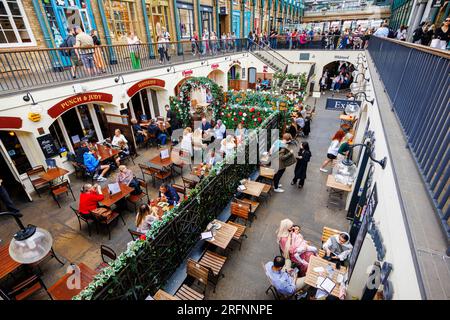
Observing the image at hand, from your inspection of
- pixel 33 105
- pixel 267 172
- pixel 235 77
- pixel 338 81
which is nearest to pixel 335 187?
pixel 267 172

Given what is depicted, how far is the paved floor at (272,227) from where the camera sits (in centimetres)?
516

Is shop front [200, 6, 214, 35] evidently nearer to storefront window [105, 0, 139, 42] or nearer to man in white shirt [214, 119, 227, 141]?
storefront window [105, 0, 139, 42]

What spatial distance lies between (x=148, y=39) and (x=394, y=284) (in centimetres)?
1646

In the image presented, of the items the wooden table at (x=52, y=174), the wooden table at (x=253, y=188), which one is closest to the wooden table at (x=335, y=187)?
the wooden table at (x=253, y=188)

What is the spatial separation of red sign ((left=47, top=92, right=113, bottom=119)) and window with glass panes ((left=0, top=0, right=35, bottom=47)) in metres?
3.51

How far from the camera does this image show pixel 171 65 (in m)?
13.3

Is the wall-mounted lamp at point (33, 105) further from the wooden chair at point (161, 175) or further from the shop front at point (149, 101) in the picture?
the shop front at point (149, 101)

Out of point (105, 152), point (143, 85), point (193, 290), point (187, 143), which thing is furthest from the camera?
point (143, 85)

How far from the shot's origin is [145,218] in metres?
5.54

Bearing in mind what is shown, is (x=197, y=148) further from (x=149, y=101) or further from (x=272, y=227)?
(x=149, y=101)

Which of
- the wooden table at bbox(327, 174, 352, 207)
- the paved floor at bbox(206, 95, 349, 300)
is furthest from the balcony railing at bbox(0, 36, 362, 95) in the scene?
the wooden table at bbox(327, 174, 352, 207)

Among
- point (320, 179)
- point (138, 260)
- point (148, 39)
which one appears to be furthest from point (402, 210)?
point (148, 39)

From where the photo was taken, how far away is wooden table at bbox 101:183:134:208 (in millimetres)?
6457

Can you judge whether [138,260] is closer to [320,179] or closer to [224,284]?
[224,284]
